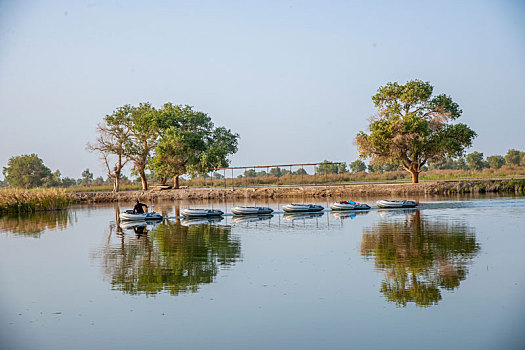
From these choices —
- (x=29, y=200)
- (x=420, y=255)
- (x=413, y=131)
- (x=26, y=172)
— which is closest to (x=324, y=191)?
(x=413, y=131)

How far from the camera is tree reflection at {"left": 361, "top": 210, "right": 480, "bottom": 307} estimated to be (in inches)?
550

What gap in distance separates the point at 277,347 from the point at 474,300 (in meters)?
5.57

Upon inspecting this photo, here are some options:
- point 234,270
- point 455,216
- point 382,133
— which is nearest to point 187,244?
point 234,270

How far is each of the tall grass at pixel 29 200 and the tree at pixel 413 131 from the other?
31546mm

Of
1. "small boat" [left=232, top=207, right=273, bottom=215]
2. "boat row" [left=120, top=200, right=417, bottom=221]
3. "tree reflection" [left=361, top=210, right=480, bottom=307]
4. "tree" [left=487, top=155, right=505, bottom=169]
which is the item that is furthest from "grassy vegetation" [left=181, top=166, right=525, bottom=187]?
"tree" [left=487, top=155, right=505, bottom=169]

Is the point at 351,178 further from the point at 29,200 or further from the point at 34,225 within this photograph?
the point at 34,225

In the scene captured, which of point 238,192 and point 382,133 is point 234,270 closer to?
point 382,133

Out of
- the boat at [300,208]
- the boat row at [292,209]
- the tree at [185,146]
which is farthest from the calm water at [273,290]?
the tree at [185,146]

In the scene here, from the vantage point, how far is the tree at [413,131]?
5244cm

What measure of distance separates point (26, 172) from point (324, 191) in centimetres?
6303

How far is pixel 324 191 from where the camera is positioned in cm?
5788

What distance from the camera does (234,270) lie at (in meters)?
17.8

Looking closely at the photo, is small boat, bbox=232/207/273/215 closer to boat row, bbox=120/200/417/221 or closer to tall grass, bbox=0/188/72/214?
boat row, bbox=120/200/417/221

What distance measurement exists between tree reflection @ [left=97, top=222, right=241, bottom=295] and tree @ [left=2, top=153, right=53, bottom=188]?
72346mm
